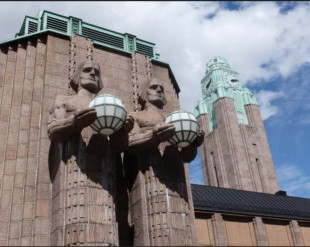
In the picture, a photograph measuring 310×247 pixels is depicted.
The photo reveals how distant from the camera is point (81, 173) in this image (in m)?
9.20

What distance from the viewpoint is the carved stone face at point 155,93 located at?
11.6m

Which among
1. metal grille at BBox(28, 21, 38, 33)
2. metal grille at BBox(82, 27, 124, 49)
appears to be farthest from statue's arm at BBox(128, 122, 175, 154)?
metal grille at BBox(28, 21, 38, 33)

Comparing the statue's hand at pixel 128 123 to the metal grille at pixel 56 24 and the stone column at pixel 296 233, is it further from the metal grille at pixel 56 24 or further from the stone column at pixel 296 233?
the stone column at pixel 296 233

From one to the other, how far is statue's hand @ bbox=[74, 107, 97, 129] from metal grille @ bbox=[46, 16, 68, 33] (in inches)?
219

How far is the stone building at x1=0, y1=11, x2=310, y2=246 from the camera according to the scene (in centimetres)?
920

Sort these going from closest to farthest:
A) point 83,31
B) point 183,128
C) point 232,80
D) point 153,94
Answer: point 183,128 < point 153,94 < point 83,31 < point 232,80

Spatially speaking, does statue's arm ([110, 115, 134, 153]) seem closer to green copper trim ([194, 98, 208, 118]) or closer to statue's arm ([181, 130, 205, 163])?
statue's arm ([181, 130, 205, 163])

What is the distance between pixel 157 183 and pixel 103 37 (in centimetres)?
637

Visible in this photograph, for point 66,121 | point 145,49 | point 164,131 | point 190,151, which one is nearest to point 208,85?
point 145,49

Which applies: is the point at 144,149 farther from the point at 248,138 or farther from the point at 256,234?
the point at 248,138

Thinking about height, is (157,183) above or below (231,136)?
below

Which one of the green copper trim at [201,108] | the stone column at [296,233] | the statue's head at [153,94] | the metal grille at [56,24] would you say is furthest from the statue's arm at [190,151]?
the green copper trim at [201,108]

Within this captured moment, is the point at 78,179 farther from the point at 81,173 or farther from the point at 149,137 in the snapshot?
the point at 149,137

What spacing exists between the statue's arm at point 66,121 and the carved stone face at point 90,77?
0.96m
